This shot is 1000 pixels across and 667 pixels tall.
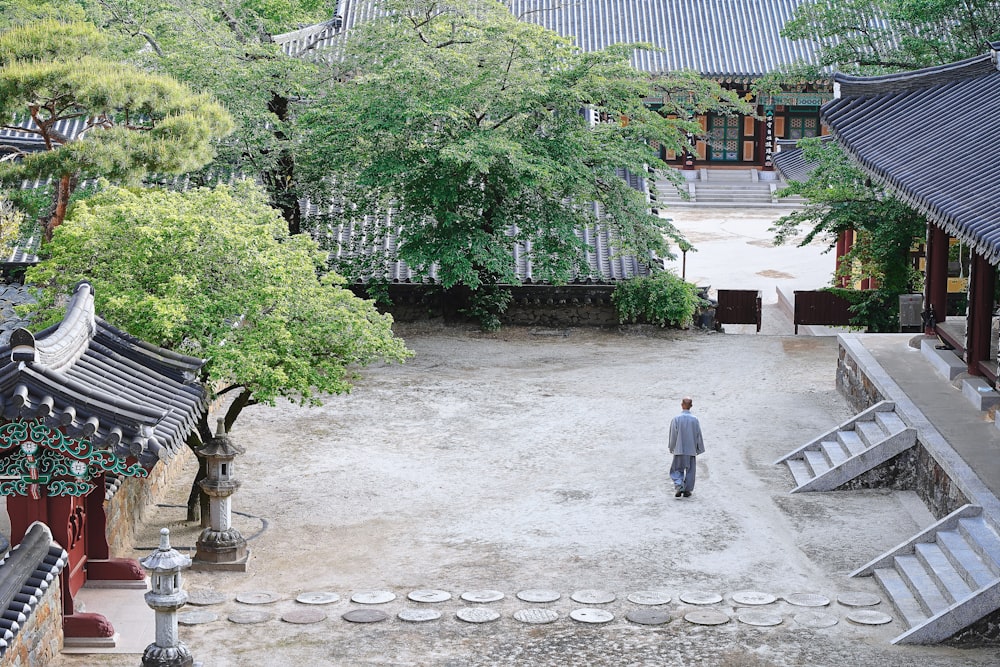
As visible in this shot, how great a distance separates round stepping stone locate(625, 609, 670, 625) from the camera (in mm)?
13195

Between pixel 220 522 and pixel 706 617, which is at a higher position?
pixel 220 522

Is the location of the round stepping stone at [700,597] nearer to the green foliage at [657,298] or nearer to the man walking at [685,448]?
the man walking at [685,448]

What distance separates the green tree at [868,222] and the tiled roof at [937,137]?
18.6 feet

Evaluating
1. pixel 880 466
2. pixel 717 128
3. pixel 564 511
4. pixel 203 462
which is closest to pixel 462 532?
pixel 564 511

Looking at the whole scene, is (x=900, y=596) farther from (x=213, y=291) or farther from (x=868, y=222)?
(x=868, y=222)

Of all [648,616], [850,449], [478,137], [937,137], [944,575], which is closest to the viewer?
[648,616]

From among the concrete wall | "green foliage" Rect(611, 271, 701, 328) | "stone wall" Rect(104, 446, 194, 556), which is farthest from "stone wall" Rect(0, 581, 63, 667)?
"green foliage" Rect(611, 271, 701, 328)

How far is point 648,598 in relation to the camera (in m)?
13.8

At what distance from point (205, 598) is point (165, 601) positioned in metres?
3.09

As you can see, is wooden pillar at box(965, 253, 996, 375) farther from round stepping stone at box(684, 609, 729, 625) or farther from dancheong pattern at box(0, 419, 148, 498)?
dancheong pattern at box(0, 419, 148, 498)

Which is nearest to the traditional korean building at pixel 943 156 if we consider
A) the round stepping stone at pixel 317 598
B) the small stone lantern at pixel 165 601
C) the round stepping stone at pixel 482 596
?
the round stepping stone at pixel 482 596

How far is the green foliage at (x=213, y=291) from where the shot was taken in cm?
1478

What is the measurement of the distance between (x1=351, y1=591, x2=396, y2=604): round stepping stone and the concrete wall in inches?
257

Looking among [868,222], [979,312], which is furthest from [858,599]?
[868,222]
